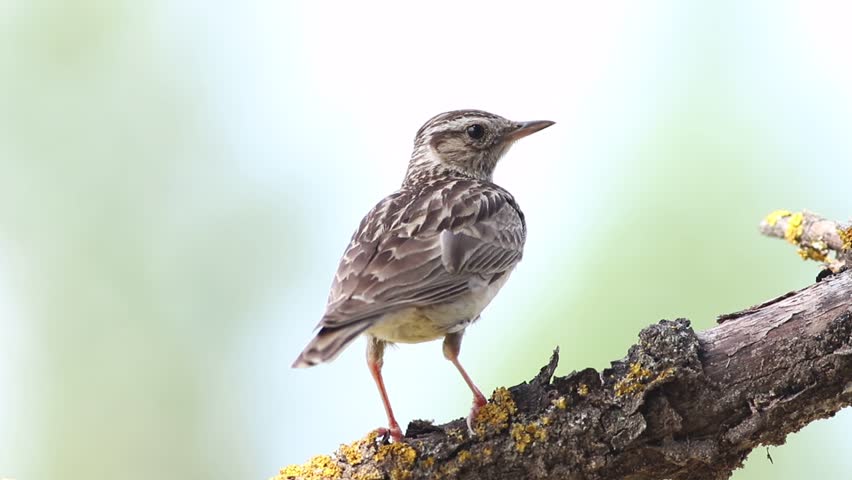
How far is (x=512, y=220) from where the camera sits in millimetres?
7152

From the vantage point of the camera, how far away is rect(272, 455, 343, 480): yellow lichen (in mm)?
4703

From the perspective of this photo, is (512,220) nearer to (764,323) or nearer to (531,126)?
(531,126)

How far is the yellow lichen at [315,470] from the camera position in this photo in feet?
15.4

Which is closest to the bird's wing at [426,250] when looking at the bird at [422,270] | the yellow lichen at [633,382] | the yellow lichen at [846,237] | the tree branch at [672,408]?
the bird at [422,270]

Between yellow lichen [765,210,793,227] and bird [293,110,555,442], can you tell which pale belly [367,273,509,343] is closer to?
bird [293,110,555,442]

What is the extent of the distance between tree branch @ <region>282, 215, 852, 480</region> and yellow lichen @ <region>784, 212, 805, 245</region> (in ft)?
6.80

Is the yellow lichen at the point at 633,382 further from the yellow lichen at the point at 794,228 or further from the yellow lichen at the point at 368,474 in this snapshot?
the yellow lichen at the point at 794,228

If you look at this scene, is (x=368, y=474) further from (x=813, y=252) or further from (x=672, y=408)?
(x=813, y=252)

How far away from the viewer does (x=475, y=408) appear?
4.80 m

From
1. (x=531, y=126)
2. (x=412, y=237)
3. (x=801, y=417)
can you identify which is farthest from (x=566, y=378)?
(x=531, y=126)

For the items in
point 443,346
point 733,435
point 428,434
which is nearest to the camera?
point 733,435

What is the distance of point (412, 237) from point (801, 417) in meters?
2.74

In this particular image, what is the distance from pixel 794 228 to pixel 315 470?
13.0 feet

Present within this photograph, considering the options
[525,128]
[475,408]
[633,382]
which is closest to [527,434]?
[475,408]
